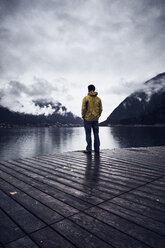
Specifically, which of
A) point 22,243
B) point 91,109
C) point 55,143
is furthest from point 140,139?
point 22,243

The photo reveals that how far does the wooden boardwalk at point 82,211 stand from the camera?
184 cm

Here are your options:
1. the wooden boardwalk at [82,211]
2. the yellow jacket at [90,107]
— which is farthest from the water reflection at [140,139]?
the wooden boardwalk at [82,211]

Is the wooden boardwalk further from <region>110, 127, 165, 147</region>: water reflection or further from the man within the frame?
<region>110, 127, 165, 147</region>: water reflection

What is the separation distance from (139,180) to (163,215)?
1.58m

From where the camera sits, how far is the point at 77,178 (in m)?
4.04

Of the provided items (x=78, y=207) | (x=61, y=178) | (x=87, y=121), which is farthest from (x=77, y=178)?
(x=87, y=121)

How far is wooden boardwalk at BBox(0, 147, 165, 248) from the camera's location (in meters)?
1.84

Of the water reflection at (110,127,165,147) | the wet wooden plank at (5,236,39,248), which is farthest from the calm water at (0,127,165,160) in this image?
the wet wooden plank at (5,236,39,248)

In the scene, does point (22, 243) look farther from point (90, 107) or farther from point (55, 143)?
point (55, 143)

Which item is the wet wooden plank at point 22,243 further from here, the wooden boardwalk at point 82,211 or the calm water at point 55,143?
the calm water at point 55,143

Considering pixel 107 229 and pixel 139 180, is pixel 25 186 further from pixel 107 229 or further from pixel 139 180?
pixel 139 180

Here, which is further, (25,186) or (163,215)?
(25,186)

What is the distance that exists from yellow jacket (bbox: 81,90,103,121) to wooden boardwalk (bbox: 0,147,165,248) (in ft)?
13.4

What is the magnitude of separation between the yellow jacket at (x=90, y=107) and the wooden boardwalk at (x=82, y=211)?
13.4 ft
